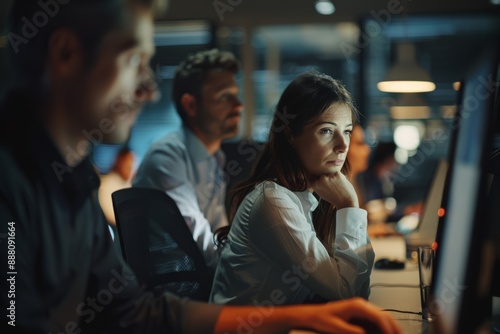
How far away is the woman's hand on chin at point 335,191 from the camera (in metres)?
1.41

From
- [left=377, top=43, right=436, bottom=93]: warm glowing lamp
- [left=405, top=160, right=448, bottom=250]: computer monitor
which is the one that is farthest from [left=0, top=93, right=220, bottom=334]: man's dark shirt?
[left=377, top=43, right=436, bottom=93]: warm glowing lamp

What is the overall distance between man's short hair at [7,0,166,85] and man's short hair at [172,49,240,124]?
4.65 feet

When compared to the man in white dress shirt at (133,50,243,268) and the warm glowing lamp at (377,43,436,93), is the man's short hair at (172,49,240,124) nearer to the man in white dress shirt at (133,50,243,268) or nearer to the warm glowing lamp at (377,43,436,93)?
the man in white dress shirt at (133,50,243,268)

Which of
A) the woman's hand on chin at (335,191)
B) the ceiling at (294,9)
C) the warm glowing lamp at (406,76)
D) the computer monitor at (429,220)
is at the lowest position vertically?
the computer monitor at (429,220)

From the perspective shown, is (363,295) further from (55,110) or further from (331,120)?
(55,110)

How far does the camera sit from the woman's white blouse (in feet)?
4.52

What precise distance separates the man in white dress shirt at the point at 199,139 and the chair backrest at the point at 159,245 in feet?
1.62

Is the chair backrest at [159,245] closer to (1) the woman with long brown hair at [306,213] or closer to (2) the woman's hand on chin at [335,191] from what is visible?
(1) the woman with long brown hair at [306,213]

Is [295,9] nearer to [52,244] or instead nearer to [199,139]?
[199,139]

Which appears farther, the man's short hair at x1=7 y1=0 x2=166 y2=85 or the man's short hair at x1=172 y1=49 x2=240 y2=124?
the man's short hair at x1=172 y1=49 x2=240 y2=124

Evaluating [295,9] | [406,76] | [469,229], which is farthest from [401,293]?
[295,9]

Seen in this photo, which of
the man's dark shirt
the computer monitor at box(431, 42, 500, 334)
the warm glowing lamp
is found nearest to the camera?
the computer monitor at box(431, 42, 500, 334)

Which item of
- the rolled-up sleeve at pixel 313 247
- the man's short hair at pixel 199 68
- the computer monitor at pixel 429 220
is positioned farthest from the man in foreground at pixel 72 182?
the computer monitor at pixel 429 220

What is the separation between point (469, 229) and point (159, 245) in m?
1.06
